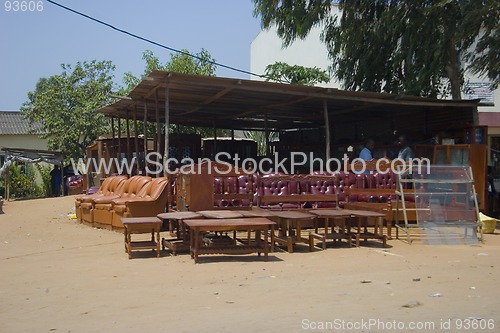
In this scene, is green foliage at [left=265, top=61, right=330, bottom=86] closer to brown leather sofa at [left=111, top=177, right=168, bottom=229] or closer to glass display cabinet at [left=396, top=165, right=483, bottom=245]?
brown leather sofa at [left=111, top=177, right=168, bottom=229]

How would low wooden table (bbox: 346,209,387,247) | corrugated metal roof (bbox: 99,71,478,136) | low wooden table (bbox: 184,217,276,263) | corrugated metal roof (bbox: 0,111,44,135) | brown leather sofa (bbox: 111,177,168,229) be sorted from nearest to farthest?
Answer: low wooden table (bbox: 184,217,276,263)
low wooden table (bbox: 346,209,387,247)
brown leather sofa (bbox: 111,177,168,229)
corrugated metal roof (bbox: 99,71,478,136)
corrugated metal roof (bbox: 0,111,44,135)

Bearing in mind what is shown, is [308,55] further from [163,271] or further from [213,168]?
[163,271]

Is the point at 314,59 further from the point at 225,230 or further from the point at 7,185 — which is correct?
the point at 225,230

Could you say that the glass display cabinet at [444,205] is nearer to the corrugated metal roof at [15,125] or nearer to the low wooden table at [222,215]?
the low wooden table at [222,215]

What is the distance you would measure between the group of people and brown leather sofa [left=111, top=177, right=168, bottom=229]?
5.57 metres

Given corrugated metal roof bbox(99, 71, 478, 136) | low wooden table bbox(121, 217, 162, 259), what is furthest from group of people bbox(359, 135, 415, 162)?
low wooden table bbox(121, 217, 162, 259)

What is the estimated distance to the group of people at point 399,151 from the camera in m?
15.2

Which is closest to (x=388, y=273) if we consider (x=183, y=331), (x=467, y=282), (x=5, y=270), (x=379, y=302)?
(x=467, y=282)

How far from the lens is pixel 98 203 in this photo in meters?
13.9

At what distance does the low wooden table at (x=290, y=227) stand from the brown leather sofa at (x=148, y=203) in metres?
2.94

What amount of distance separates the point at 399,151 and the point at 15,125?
110ft

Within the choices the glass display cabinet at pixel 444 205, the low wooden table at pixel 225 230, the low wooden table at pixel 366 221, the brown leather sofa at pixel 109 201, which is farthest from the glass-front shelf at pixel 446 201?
the brown leather sofa at pixel 109 201

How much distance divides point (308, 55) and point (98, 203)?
72.8ft

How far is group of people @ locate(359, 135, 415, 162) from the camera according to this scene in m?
15.2
